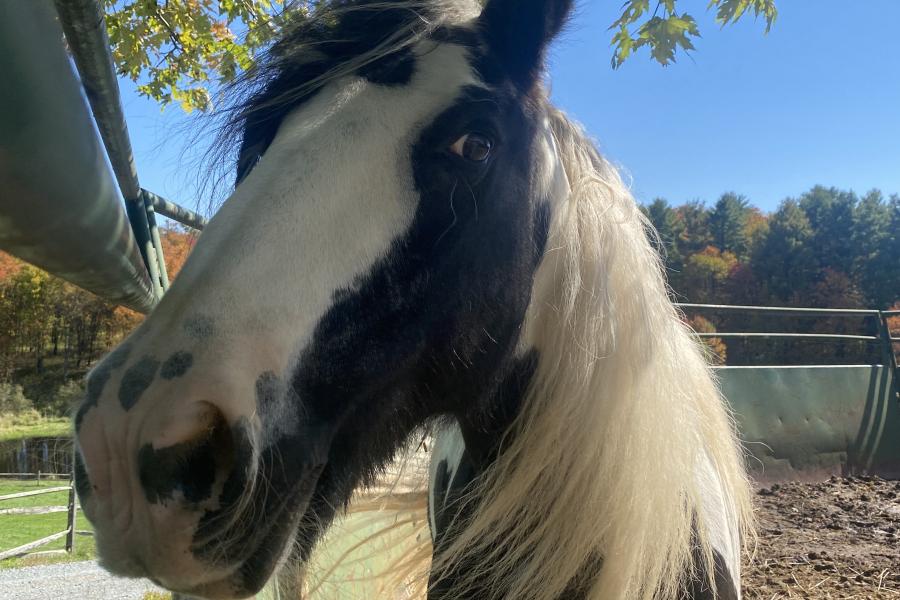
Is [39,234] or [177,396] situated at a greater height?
[39,234]

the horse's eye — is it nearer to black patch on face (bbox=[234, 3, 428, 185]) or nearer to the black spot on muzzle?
black patch on face (bbox=[234, 3, 428, 185])

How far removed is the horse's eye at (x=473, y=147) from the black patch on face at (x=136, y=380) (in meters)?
0.73

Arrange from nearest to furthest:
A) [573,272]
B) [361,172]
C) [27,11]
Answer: [27,11] < [361,172] < [573,272]

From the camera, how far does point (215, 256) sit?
96 cm

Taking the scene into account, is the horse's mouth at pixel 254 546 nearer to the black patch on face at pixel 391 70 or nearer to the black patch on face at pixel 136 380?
the black patch on face at pixel 136 380

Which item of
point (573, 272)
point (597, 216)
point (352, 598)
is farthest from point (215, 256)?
point (352, 598)

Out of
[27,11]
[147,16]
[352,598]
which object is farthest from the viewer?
[147,16]

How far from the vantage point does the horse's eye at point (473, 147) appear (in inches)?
49.6

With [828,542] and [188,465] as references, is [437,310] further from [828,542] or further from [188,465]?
[828,542]

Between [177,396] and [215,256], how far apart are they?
246mm

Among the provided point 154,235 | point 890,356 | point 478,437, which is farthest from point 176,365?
point 890,356

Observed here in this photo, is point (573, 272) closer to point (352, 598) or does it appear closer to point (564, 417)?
point (564, 417)

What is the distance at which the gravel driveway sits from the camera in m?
6.42

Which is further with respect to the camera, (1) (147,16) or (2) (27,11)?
(1) (147,16)
